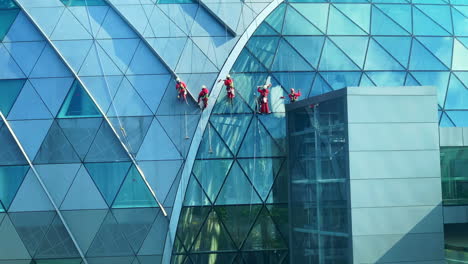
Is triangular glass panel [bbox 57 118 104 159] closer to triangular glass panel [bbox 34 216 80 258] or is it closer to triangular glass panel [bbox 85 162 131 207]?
triangular glass panel [bbox 85 162 131 207]

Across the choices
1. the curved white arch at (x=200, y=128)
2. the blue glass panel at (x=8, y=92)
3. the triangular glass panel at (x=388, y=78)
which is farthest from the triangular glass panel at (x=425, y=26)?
the blue glass panel at (x=8, y=92)

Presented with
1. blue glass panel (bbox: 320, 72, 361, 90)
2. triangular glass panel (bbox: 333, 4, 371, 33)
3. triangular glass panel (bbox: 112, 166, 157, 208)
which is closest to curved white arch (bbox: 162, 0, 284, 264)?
triangular glass panel (bbox: 112, 166, 157, 208)

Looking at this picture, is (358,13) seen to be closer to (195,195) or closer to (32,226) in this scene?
(195,195)

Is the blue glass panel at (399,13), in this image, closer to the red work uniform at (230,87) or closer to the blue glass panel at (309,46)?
the blue glass panel at (309,46)

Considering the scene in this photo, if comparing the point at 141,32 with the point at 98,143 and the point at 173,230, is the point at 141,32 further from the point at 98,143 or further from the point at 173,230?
the point at 173,230

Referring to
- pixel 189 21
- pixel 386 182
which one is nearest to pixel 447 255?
pixel 386 182

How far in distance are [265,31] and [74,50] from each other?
8.21 metres

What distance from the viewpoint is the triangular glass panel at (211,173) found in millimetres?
26688

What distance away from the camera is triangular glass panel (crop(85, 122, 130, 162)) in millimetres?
26688

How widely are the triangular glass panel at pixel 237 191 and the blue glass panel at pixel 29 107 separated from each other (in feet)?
25.7

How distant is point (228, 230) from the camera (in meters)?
26.7

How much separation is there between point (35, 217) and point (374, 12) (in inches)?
683

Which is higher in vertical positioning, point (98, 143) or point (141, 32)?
point (141, 32)

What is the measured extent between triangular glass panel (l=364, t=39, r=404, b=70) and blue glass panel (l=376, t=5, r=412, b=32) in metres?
1.84
